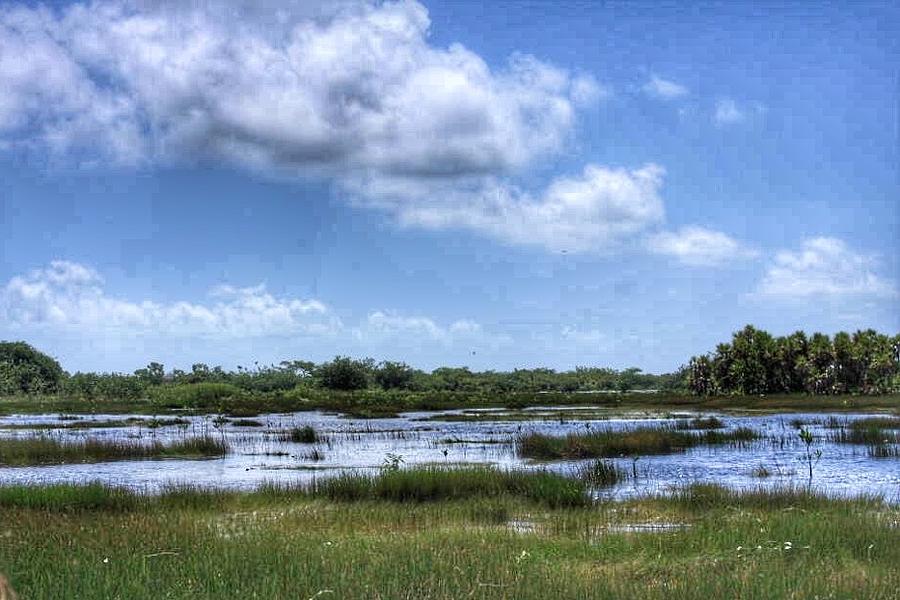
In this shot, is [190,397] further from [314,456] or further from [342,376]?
[314,456]

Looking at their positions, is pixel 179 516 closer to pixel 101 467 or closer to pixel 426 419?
pixel 101 467

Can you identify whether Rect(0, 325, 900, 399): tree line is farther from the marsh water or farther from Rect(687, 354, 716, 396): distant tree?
the marsh water

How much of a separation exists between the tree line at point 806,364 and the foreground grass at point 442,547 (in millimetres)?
84733

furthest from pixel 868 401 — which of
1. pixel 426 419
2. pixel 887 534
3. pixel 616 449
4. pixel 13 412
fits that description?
pixel 13 412

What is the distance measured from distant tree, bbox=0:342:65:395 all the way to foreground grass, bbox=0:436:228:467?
3942 inches

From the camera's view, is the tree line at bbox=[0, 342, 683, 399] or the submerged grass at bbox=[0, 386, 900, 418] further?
the tree line at bbox=[0, 342, 683, 399]

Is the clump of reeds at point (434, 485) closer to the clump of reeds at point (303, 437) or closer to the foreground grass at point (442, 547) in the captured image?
the foreground grass at point (442, 547)

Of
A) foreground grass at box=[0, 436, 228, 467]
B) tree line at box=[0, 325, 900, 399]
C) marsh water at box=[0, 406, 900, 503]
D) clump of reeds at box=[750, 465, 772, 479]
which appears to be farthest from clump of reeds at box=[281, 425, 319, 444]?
tree line at box=[0, 325, 900, 399]

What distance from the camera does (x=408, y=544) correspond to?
43.1 ft

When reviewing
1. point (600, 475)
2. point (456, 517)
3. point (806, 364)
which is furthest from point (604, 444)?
point (806, 364)

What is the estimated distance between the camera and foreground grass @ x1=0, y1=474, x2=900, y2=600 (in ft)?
34.3

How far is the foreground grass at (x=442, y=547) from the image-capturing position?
10469mm

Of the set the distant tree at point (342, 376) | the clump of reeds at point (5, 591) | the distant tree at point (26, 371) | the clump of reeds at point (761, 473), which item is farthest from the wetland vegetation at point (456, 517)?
the distant tree at point (26, 371)

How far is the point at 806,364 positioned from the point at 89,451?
83923 mm
